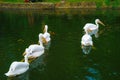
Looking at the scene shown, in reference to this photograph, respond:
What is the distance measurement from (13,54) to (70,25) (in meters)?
14.7

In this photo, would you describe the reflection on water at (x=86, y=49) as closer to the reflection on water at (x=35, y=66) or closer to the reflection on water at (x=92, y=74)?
A: the reflection on water at (x=35, y=66)

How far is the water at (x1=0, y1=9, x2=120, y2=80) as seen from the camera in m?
22.0

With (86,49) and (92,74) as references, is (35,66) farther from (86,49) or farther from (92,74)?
(86,49)

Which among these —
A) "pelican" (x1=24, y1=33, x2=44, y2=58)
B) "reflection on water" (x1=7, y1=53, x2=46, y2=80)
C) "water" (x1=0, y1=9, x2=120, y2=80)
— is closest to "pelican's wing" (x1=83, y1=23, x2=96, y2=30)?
"water" (x1=0, y1=9, x2=120, y2=80)

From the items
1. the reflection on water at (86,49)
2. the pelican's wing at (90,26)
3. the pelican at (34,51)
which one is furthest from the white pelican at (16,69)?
the pelican's wing at (90,26)

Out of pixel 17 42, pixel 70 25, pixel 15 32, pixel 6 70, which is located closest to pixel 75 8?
pixel 70 25

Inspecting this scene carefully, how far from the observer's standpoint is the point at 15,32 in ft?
123

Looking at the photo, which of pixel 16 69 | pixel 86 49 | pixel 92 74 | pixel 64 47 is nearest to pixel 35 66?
pixel 16 69

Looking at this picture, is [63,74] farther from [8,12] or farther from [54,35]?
[8,12]

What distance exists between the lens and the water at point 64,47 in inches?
867

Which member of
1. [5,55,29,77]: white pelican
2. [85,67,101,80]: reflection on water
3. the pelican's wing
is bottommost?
[85,67,101,80]: reflection on water

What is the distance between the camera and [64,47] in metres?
28.8

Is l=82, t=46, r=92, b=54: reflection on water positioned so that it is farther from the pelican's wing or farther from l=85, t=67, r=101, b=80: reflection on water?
the pelican's wing

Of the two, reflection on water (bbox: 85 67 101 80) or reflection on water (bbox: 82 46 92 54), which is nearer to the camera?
reflection on water (bbox: 85 67 101 80)
